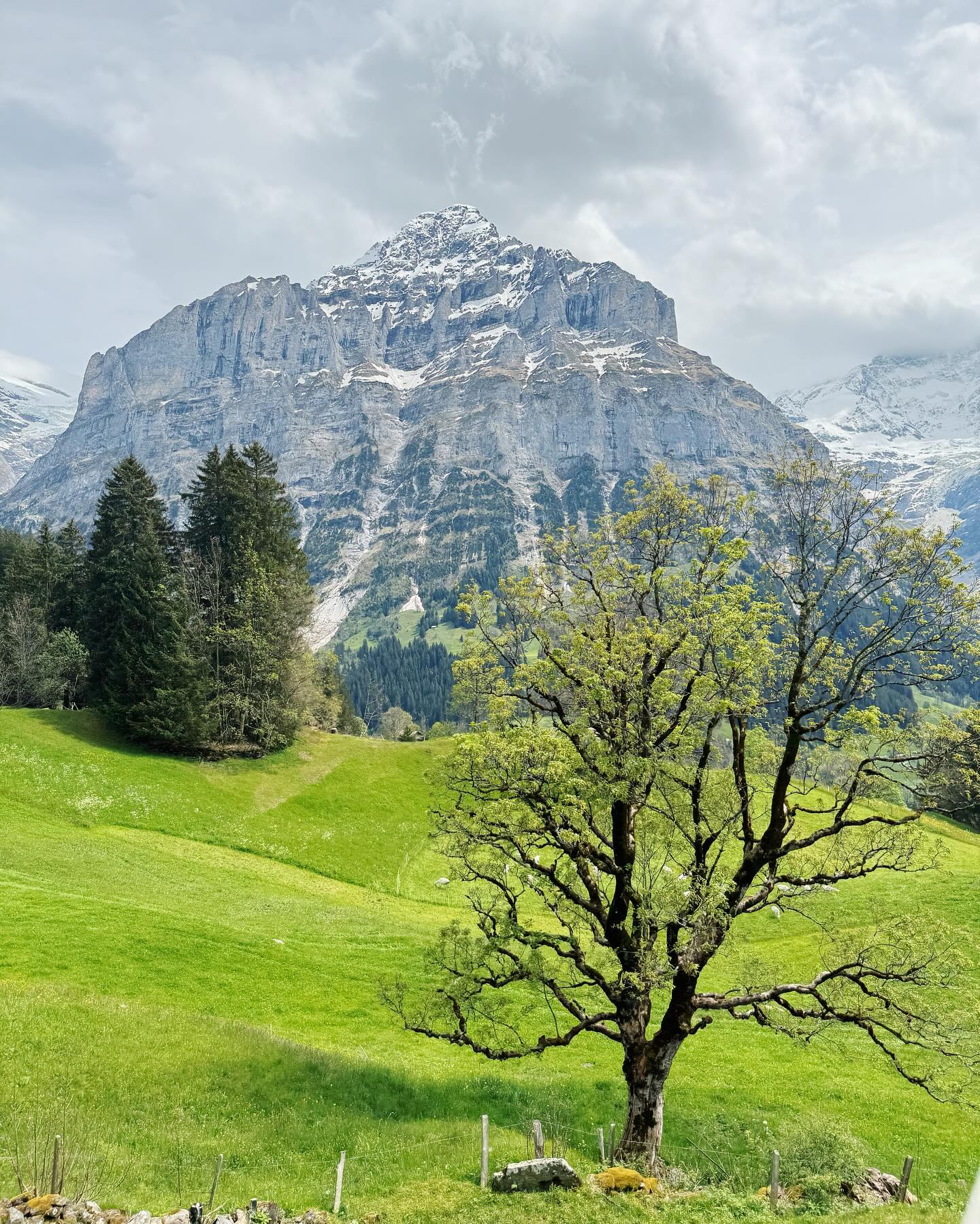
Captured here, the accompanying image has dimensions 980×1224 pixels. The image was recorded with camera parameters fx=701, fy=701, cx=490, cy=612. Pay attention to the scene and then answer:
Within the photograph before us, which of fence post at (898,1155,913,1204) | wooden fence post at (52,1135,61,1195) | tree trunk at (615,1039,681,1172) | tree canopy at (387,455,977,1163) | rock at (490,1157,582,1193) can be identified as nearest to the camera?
Result: wooden fence post at (52,1135,61,1195)

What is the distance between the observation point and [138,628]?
205ft

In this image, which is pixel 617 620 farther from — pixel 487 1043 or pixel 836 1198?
pixel 487 1043

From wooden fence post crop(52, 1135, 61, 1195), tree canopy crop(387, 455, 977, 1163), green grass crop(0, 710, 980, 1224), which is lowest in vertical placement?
green grass crop(0, 710, 980, 1224)

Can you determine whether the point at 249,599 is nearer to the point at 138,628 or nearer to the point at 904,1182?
the point at 138,628

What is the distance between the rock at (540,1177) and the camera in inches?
609

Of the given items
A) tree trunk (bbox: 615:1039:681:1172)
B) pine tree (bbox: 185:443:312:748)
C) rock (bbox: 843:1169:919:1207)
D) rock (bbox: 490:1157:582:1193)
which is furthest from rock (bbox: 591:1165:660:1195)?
pine tree (bbox: 185:443:312:748)

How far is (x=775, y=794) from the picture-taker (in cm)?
2033

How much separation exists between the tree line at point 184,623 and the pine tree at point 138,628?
12 centimetres

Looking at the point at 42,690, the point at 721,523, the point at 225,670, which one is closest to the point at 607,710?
the point at 721,523

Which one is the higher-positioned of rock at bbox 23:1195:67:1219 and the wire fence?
rock at bbox 23:1195:67:1219

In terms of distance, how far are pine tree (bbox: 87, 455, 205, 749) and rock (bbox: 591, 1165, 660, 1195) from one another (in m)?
51.9

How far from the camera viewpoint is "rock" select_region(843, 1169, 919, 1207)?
17.8 meters

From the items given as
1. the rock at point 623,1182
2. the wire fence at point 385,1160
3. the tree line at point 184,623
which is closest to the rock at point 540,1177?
the rock at point 623,1182

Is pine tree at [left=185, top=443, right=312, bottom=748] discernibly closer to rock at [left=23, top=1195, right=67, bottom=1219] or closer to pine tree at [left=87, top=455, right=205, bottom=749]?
pine tree at [left=87, top=455, right=205, bottom=749]
